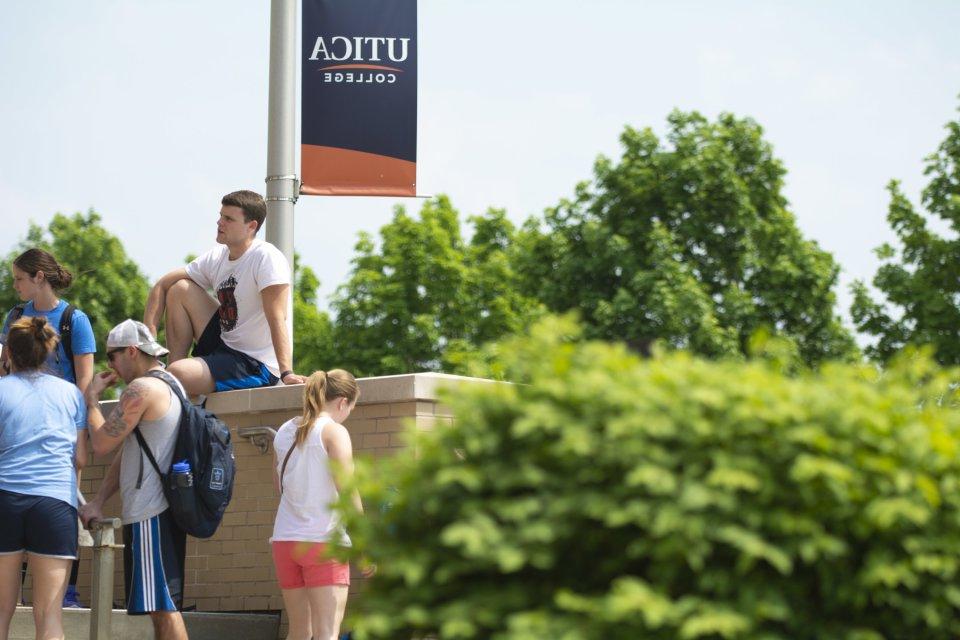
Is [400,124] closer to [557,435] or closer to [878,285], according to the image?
[557,435]

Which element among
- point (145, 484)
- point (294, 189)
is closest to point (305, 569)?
point (145, 484)

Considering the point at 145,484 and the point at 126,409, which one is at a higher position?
the point at 126,409

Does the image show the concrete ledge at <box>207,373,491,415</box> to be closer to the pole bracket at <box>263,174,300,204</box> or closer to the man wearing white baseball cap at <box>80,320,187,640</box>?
the man wearing white baseball cap at <box>80,320,187,640</box>

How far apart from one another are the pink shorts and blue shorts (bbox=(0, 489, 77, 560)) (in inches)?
39.2

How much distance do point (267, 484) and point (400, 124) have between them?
3.12 meters

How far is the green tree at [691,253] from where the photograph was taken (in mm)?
30672

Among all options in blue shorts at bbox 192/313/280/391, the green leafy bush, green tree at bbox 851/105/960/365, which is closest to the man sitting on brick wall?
blue shorts at bbox 192/313/280/391

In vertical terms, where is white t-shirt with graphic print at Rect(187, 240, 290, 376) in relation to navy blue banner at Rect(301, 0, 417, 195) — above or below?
below

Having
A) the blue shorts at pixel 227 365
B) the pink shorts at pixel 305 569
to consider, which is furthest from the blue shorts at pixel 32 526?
the blue shorts at pixel 227 365

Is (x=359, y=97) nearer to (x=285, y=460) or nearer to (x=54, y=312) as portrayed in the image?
(x=54, y=312)

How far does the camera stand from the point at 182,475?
6.52 metres

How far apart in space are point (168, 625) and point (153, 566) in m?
0.31

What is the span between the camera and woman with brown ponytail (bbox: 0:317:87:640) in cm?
620

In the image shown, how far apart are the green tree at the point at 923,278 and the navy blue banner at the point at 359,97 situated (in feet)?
66.2
